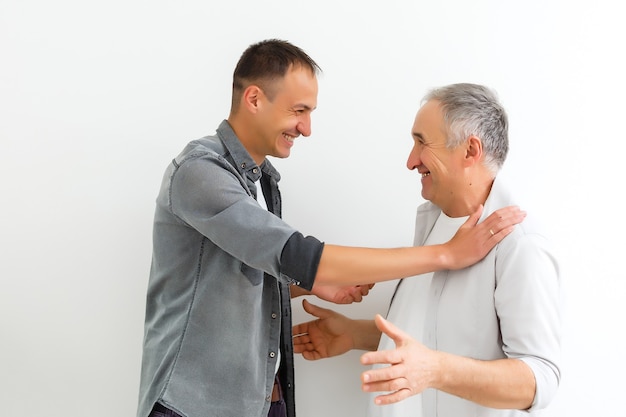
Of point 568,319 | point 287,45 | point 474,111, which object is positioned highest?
point 287,45

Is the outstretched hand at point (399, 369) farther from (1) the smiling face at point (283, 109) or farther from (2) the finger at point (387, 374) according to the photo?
(1) the smiling face at point (283, 109)

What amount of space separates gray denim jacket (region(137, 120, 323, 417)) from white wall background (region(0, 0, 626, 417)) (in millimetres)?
450

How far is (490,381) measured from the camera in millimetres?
1543

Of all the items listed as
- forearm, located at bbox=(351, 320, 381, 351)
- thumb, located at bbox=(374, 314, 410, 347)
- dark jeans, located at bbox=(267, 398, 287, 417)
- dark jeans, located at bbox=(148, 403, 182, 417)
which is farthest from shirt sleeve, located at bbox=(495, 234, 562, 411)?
dark jeans, located at bbox=(148, 403, 182, 417)

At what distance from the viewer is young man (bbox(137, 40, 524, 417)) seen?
1.64 m

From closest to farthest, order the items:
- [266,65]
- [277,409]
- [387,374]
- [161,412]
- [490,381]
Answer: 1. [387,374]
2. [490,381]
3. [161,412]
4. [266,65]
5. [277,409]

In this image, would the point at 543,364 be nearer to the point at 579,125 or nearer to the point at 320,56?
the point at 579,125

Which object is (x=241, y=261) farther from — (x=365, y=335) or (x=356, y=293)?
(x=365, y=335)

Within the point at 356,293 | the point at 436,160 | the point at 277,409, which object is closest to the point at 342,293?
the point at 356,293

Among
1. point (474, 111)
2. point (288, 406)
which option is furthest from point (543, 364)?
point (288, 406)

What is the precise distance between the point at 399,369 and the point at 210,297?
60 centimetres

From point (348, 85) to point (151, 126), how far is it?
67 centimetres

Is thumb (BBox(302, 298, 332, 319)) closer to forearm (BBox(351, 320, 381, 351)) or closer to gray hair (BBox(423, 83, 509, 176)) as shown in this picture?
forearm (BBox(351, 320, 381, 351))

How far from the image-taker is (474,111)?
1807 mm
